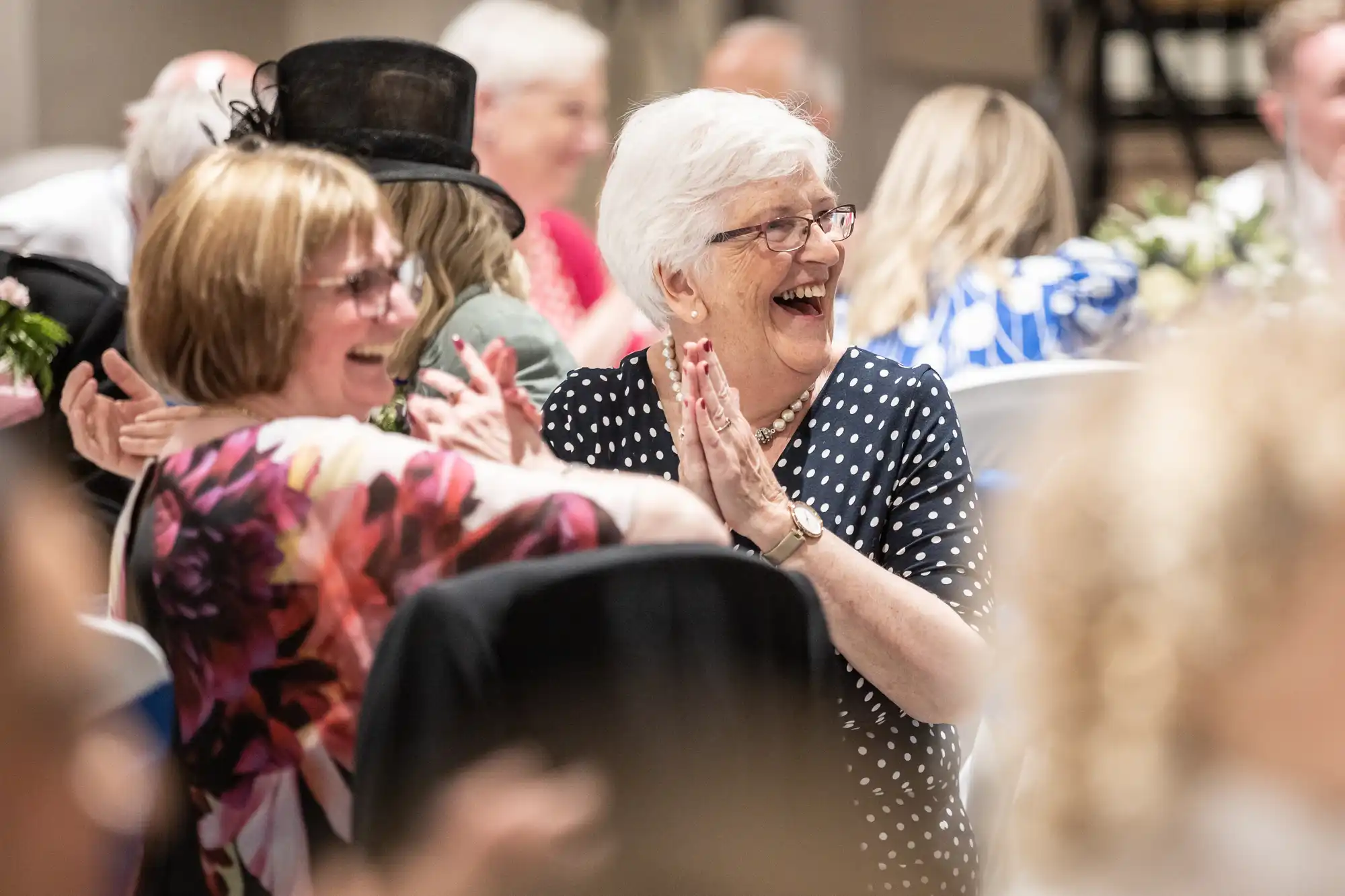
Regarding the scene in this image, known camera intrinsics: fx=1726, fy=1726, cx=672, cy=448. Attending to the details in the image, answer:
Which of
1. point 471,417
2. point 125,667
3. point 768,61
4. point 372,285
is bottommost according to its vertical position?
point 125,667

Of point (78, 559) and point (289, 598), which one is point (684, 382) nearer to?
point (289, 598)

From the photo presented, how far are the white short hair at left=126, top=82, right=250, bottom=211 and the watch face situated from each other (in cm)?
77

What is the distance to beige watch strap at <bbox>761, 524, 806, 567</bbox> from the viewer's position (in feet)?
5.42

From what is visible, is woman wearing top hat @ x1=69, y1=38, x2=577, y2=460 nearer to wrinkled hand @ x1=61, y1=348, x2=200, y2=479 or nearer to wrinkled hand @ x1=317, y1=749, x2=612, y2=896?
wrinkled hand @ x1=61, y1=348, x2=200, y2=479

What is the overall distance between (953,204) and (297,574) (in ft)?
5.17

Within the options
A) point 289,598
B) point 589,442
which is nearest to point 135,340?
point 289,598

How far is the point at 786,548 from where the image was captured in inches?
65.2

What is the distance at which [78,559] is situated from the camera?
1.64 metres

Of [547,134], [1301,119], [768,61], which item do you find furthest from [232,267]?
[1301,119]

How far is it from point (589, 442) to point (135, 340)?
1.76 ft

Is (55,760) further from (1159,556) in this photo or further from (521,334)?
(1159,556)

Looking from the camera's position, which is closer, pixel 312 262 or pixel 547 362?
pixel 312 262

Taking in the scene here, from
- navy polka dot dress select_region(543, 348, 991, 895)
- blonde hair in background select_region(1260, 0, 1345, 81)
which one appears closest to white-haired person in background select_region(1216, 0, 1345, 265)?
blonde hair in background select_region(1260, 0, 1345, 81)

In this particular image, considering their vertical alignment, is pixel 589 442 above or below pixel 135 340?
below
